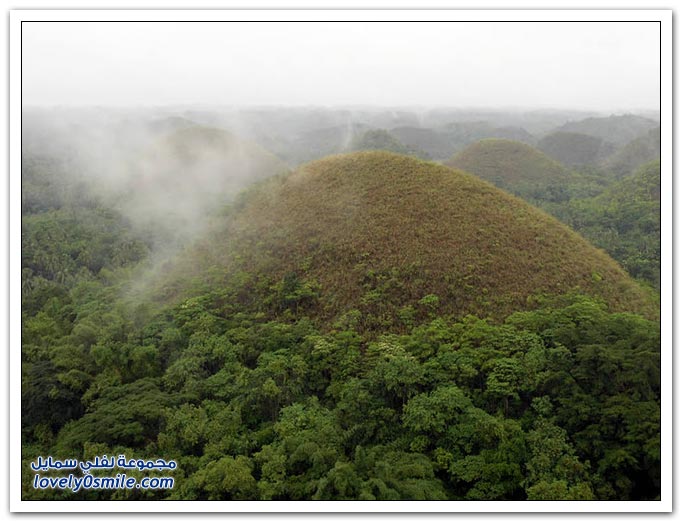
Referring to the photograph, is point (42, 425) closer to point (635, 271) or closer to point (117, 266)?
point (117, 266)

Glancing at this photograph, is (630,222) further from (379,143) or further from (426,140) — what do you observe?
(426,140)

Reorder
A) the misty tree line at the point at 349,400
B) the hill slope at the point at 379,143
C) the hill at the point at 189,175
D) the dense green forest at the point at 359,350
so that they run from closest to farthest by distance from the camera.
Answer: the misty tree line at the point at 349,400 → the dense green forest at the point at 359,350 → the hill at the point at 189,175 → the hill slope at the point at 379,143

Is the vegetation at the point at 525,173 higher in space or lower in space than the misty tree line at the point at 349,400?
higher

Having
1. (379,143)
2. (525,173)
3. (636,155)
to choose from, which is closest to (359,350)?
(525,173)

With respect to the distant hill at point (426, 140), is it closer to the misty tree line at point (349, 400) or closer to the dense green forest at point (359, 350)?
the dense green forest at point (359, 350)

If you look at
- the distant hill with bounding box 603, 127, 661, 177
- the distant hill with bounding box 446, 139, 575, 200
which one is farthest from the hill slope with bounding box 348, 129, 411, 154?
the distant hill with bounding box 603, 127, 661, 177

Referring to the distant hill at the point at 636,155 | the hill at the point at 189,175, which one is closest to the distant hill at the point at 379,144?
the hill at the point at 189,175

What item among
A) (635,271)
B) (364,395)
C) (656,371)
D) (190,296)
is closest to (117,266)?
(190,296)
